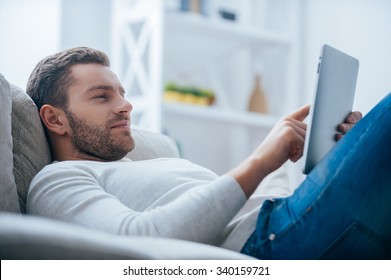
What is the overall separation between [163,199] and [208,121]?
7.73ft

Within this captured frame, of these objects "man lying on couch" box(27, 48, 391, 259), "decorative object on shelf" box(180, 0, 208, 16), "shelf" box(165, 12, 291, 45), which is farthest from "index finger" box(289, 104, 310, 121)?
"decorative object on shelf" box(180, 0, 208, 16)

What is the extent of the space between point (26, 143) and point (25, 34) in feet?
5.40

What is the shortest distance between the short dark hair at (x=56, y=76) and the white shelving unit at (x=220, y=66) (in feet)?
4.86

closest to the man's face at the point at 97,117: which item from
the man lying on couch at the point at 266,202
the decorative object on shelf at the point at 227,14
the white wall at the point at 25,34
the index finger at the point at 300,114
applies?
the man lying on couch at the point at 266,202

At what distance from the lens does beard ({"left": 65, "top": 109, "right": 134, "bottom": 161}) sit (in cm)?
146

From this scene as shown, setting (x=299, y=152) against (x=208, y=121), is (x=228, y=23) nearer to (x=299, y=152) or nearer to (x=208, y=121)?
(x=208, y=121)

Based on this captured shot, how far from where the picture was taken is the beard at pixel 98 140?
146cm

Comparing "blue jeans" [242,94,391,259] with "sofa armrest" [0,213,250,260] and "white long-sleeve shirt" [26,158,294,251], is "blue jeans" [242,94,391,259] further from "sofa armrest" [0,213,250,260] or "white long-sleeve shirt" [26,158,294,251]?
"sofa armrest" [0,213,250,260]

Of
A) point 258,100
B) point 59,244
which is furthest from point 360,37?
point 59,244

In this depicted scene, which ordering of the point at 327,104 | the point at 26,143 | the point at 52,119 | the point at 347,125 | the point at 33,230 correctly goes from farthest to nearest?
the point at 52,119 < the point at 26,143 < the point at 347,125 < the point at 327,104 < the point at 33,230

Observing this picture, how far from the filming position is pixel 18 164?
1346 mm

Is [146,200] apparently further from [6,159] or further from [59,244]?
[59,244]

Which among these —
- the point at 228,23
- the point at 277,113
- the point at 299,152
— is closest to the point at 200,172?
the point at 299,152

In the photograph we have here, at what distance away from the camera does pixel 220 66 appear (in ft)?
11.8
